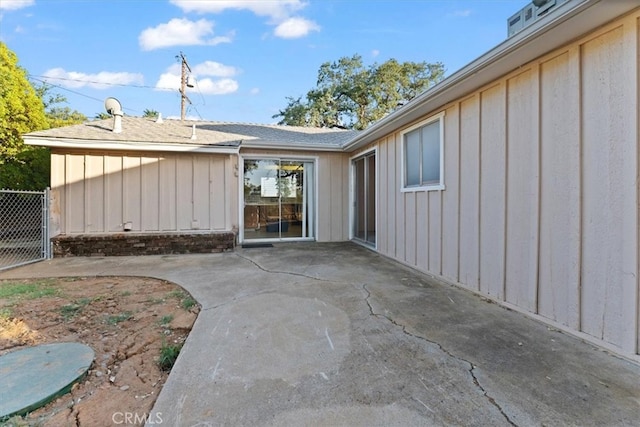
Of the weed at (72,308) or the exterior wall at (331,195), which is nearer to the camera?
the weed at (72,308)

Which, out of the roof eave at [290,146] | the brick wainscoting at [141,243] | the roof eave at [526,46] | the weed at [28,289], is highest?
the roof eave at [290,146]

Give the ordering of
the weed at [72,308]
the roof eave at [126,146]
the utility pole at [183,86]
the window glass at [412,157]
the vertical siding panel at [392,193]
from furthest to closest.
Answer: the utility pole at [183,86]
the roof eave at [126,146]
the vertical siding panel at [392,193]
the window glass at [412,157]
the weed at [72,308]

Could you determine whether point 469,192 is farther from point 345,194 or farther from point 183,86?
point 183,86

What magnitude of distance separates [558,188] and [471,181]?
1.23 m

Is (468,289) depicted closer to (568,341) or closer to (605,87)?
(568,341)

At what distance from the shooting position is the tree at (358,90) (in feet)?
68.0

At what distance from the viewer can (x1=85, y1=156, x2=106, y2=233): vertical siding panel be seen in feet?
22.5

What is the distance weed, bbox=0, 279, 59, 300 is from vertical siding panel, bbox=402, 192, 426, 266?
5.42 metres

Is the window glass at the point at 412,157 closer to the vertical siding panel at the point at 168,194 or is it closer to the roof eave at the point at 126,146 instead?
the roof eave at the point at 126,146

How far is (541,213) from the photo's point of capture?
3.10 m

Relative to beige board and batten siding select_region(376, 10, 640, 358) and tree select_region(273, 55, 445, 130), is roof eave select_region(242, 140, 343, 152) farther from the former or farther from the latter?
tree select_region(273, 55, 445, 130)


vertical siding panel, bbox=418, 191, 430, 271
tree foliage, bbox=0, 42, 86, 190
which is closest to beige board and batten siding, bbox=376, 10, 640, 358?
vertical siding panel, bbox=418, 191, 430, 271

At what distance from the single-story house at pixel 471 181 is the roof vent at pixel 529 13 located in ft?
2.02

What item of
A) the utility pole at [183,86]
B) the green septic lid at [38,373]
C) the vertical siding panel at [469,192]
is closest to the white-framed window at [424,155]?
the vertical siding panel at [469,192]
